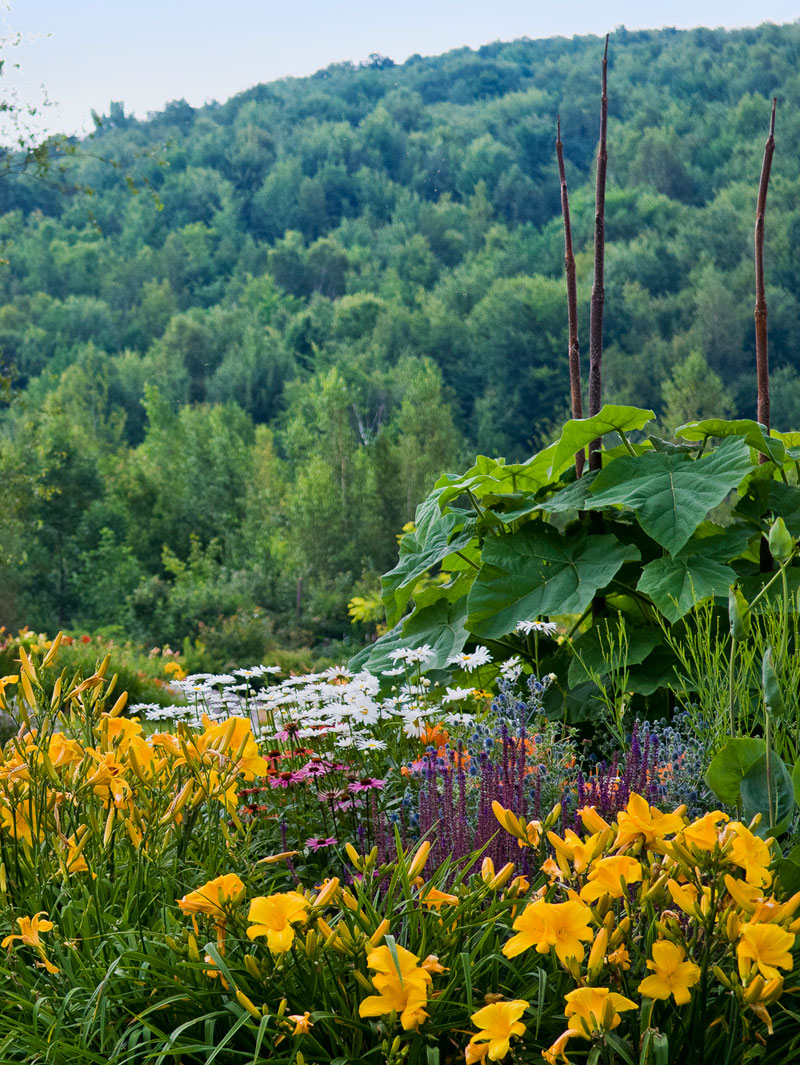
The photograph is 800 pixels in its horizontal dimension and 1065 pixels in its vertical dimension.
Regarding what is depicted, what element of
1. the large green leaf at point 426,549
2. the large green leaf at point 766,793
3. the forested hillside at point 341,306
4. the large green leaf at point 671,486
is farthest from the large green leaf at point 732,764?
the forested hillside at point 341,306

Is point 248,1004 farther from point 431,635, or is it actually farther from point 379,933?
point 431,635

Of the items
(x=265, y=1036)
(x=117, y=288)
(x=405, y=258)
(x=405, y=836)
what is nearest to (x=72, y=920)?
(x=265, y=1036)

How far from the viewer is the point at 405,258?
41562 millimetres

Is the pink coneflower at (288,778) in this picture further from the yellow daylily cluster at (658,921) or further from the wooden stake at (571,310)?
the wooden stake at (571,310)

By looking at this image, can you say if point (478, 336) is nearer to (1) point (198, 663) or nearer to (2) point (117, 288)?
(2) point (117, 288)

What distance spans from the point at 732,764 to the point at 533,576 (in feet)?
3.30

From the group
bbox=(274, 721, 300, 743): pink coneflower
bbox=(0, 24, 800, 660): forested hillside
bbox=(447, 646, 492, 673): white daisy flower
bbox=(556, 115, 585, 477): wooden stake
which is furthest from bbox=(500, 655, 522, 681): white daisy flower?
bbox=(0, 24, 800, 660): forested hillside

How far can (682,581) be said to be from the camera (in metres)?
1.97

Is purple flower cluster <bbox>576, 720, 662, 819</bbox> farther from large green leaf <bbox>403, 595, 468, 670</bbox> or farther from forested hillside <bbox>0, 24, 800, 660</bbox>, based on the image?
forested hillside <bbox>0, 24, 800, 660</bbox>

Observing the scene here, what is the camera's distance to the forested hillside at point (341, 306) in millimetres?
19016

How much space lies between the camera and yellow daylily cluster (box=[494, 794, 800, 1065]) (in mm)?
826

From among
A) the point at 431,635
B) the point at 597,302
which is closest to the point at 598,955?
the point at 431,635

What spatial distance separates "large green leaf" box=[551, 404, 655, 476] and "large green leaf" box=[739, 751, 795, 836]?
1.10m

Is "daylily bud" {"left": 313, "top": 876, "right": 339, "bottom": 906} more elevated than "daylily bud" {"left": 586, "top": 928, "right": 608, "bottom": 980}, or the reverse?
"daylily bud" {"left": 313, "top": 876, "right": 339, "bottom": 906}
